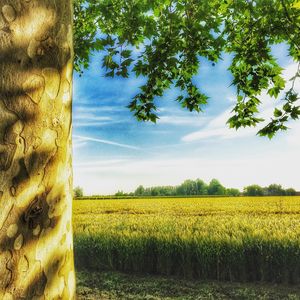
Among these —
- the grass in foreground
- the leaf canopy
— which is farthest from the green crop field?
the leaf canopy

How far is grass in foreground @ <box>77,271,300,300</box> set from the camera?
830cm

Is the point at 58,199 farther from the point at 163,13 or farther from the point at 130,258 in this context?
the point at 130,258

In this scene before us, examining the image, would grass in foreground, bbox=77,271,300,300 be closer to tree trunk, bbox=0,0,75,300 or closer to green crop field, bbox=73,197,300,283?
green crop field, bbox=73,197,300,283

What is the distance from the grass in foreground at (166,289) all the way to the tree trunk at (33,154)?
22.9 feet

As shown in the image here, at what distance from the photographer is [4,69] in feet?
5.21

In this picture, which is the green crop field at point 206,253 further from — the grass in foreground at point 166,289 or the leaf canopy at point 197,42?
the leaf canopy at point 197,42

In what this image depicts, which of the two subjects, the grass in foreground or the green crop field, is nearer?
the grass in foreground

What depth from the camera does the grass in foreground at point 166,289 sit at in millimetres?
8297

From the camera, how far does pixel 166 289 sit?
8734 mm

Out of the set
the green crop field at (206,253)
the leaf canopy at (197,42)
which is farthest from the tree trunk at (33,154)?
the green crop field at (206,253)

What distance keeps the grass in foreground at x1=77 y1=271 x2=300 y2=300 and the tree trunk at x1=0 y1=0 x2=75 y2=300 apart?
6980 mm

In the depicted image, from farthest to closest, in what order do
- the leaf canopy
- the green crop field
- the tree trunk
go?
the green crop field
the leaf canopy
the tree trunk

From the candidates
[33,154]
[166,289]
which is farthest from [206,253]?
[33,154]

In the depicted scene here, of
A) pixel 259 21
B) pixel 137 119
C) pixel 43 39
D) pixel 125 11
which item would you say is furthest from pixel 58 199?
pixel 259 21
